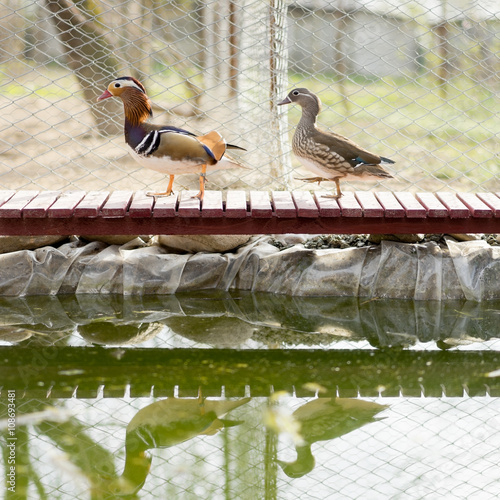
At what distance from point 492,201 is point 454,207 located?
24 cm

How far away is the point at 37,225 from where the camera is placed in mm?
3412

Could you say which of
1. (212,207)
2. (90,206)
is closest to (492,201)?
(212,207)

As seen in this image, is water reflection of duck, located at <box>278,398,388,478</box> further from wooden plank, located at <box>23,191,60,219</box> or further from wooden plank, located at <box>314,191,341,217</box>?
wooden plank, located at <box>23,191,60,219</box>

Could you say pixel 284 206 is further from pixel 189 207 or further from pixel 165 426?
pixel 165 426

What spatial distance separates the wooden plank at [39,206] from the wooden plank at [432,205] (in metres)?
1.72

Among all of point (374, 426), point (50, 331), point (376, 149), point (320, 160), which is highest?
point (320, 160)

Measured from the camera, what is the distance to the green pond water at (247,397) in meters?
2.23

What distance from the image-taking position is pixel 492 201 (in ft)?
11.7

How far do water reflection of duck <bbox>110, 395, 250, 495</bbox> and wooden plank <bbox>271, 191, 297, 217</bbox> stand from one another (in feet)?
3.28

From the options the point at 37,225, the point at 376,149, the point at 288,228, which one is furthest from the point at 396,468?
the point at 376,149

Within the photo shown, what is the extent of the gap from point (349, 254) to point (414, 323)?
508 millimetres

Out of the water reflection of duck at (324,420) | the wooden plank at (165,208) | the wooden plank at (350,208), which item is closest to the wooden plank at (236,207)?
the wooden plank at (165,208)

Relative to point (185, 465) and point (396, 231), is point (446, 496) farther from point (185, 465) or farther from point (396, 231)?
point (396, 231)

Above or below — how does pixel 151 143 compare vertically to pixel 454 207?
above
